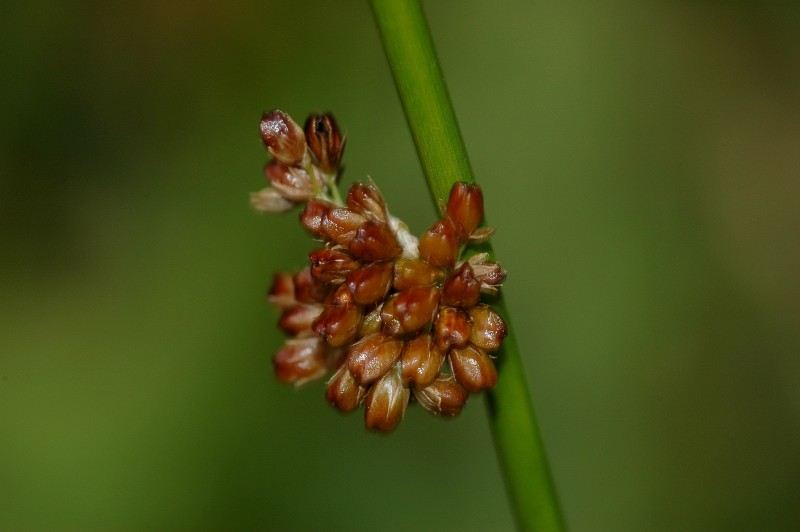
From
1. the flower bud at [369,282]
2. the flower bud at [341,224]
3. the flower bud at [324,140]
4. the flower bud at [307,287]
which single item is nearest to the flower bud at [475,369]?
the flower bud at [369,282]

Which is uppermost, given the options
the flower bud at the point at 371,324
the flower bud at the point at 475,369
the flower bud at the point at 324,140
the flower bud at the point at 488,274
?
the flower bud at the point at 324,140

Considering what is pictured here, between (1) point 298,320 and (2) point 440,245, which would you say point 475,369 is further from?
(1) point 298,320

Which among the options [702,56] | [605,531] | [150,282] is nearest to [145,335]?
[150,282]

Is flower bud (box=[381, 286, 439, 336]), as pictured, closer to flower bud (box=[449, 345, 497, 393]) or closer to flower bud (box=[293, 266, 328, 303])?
flower bud (box=[449, 345, 497, 393])

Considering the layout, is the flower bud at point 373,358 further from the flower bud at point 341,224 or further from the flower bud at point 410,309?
the flower bud at point 341,224

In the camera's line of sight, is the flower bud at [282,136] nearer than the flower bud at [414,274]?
No

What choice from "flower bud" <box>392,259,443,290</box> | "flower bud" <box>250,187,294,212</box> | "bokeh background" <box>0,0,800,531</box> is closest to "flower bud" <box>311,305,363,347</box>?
"flower bud" <box>392,259,443,290</box>

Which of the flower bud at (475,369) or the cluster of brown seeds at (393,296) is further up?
the cluster of brown seeds at (393,296)
